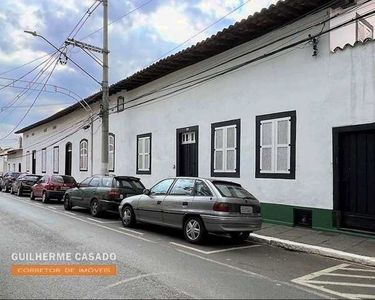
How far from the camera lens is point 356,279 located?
6.34m

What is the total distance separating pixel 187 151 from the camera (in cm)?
1589

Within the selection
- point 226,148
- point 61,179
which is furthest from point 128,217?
point 61,179

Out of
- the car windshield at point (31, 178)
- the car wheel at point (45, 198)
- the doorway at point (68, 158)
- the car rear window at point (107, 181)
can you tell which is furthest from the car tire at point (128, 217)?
the doorway at point (68, 158)

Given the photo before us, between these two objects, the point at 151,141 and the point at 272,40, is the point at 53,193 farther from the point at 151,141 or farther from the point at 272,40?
the point at 272,40

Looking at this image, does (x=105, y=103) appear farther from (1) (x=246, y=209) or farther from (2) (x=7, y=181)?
(2) (x=7, y=181)

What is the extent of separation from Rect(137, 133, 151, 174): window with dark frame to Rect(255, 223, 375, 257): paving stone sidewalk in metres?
8.57

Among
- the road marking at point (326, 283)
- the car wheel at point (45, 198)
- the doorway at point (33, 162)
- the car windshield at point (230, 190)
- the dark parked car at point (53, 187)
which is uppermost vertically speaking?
the doorway at point (33, 162)

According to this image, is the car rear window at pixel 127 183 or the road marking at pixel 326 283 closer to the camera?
the road marking at pixel 326 283

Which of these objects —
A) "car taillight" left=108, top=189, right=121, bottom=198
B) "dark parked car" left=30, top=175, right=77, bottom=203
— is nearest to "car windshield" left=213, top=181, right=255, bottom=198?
"car taillight" left=108, top=189, right=121, bottom=198

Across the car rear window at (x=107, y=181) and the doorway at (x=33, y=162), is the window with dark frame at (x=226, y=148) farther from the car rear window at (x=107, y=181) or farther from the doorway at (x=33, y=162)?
the doorway at (x=33, y=162)

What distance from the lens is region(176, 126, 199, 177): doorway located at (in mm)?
15281

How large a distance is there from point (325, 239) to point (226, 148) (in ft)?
17.1

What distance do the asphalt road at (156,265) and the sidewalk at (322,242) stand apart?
313 millimetres

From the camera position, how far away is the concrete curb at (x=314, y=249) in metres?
7.53
